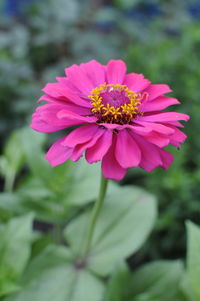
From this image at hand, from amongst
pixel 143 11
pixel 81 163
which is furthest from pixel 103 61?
pixel 81 163

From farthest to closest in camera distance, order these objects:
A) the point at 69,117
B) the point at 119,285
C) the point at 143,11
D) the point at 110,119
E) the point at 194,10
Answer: the point at 194,10 < the point at 143,11 < the point at 119,285 < the point at 110,119 < the point at 69,117

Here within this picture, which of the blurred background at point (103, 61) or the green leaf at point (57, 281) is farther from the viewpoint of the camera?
the blurred background at point (103, 61)

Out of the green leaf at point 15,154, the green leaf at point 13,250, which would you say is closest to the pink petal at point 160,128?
the green leaf at point 13,250

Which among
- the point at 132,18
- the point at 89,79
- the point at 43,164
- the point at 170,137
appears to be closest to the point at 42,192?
the point at 43,164

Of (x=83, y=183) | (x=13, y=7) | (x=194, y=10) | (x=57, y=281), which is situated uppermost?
(x=194, y=10)

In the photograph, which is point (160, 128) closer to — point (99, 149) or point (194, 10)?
point (99, 149)

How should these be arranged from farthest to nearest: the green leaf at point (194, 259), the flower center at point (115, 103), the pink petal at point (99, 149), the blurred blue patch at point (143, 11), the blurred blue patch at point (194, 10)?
the blurred blue patch at point (194, 10)
the blurred blue patch at point (143, 11)
the green leaf at point (194, 259)
the flower center at point (115, 103)
the pink petal at point (99, 149)

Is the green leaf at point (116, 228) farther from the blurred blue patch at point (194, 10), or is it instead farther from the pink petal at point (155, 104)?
the blurred blue patch at point (194, 10)
